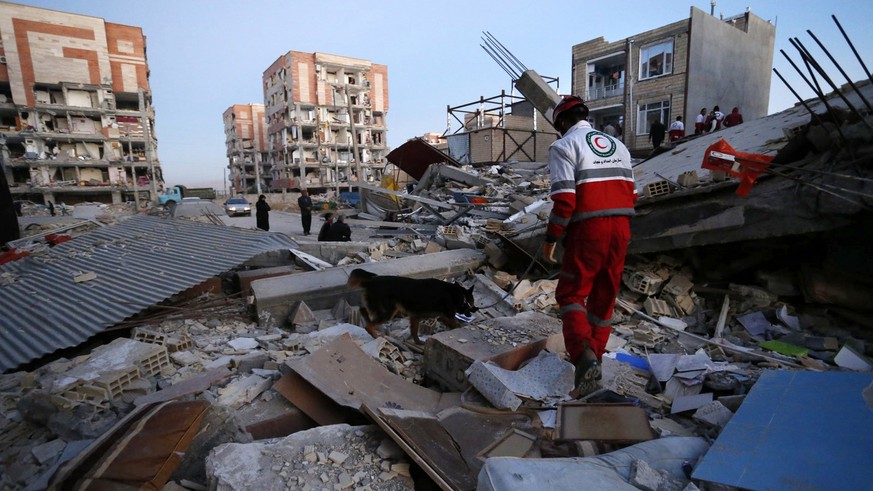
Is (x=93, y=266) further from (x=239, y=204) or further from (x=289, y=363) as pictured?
(x=239, y=204)

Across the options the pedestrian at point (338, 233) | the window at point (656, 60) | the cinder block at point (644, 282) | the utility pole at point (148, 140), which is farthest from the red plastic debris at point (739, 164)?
the utility pole at point (148, 140)

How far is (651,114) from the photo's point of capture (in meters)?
21.2

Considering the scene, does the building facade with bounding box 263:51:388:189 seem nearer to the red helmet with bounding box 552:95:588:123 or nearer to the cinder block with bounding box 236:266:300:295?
the cinder block with bounding box 236:266:300:295

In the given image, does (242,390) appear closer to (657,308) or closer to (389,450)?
(389,450)

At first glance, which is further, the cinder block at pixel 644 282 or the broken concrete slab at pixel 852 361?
the cinder block at pixel 644 282

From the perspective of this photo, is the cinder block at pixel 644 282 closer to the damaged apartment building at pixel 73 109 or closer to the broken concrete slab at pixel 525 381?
the broken concrete slab at pixel 525 381

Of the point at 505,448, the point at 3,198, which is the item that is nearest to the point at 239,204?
the point at 3,198

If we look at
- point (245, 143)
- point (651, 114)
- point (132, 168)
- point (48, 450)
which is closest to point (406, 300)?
point (48, 450)

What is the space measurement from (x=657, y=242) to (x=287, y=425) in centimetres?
420

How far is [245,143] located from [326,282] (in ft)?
234

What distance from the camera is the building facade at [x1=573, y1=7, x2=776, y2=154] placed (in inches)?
754

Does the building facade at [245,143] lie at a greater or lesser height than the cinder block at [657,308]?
greater

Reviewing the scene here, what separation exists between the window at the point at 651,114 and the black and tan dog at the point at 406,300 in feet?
69.2

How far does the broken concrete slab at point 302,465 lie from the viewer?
1789 millimetres
